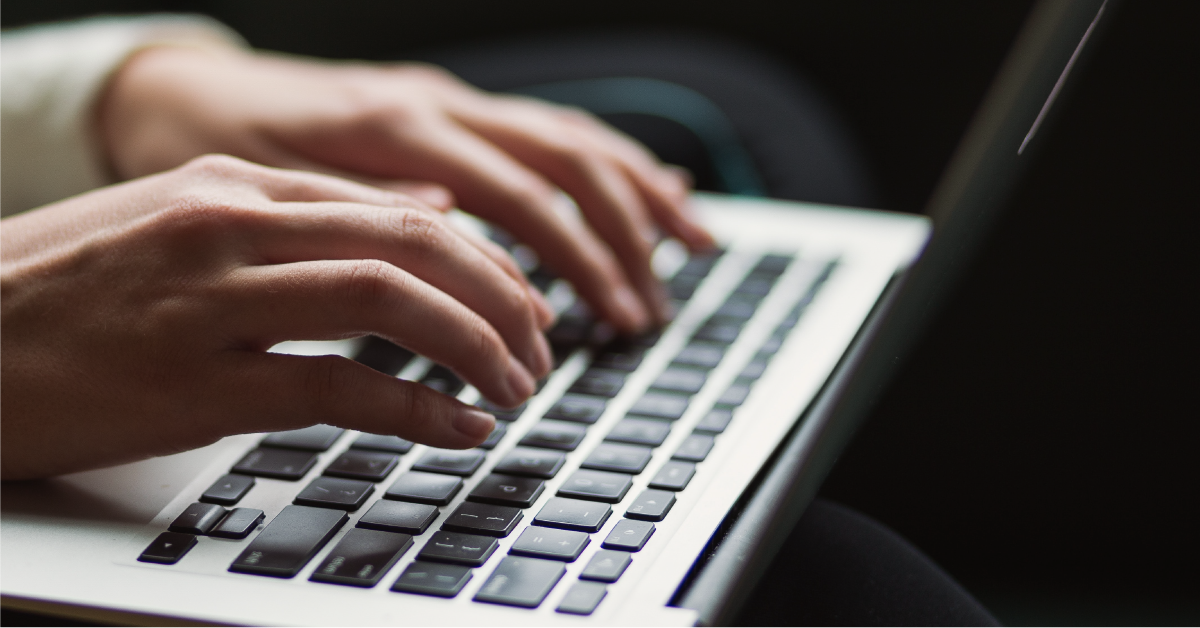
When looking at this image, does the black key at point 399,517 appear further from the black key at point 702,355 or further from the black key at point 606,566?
the black key at point 702,355

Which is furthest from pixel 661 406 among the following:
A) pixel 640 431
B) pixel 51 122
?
pixel 51 122

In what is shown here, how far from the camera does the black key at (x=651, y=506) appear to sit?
1.18ft

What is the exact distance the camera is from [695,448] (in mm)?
412

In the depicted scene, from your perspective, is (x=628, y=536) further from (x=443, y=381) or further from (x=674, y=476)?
(x=443, y=381)

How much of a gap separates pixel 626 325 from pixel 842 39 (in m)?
1.05

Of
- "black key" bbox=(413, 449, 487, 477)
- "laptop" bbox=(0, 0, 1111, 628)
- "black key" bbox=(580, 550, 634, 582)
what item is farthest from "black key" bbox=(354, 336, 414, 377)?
"black key" bbox=(580, 550, 634, 582)

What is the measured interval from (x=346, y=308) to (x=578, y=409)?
0.13 metres

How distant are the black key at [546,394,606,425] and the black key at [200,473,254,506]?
139 millimetres

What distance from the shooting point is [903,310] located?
0.38 metres

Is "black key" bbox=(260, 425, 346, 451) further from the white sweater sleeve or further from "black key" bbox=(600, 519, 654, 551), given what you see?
the white sweater sleeve

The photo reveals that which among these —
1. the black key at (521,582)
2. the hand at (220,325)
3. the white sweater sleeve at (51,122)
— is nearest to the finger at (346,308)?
the hand at (220,325)

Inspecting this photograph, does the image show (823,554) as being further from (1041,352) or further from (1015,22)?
(1015,22)

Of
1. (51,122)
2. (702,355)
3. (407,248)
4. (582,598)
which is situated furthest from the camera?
(51,122)

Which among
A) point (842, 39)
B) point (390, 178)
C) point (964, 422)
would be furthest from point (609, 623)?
point (842, 39)
